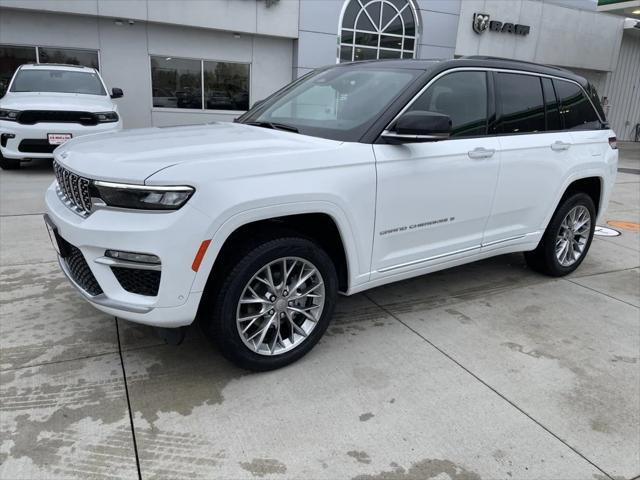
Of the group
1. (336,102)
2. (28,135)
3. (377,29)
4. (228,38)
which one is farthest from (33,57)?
(336,102)

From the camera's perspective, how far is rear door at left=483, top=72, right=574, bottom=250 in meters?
3.95

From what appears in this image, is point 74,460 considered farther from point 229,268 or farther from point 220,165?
point 220,165

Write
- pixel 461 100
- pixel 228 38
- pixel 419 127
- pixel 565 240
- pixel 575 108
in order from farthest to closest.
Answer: pixel 228 38 < pixel 565 240 < pixel 575 108 < pixel 461 100 < pixel 419 127

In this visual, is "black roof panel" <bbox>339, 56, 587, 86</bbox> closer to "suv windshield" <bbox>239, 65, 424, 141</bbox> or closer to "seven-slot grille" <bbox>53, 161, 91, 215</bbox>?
"suv windshield" <bbox>239, 65, 424, 141</bbox>

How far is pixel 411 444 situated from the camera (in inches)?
99.3

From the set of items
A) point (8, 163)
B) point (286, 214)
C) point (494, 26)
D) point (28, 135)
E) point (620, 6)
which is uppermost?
point (620, 6)

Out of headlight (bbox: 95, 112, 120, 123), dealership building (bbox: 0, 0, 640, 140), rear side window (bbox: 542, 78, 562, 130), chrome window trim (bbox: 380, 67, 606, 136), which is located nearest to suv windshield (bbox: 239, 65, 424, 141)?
chrome window trim (bbox: 380, 67, 606, 136)

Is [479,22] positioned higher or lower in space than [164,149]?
higher

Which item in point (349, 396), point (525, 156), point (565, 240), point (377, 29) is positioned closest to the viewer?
point (349, 396)

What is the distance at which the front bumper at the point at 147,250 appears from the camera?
2447 mm

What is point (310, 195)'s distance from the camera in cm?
282

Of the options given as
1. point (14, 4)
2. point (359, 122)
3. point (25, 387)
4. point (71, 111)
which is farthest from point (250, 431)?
point (14, 4)

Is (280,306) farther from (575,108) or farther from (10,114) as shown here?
(10,114)

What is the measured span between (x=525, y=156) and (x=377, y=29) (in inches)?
586
